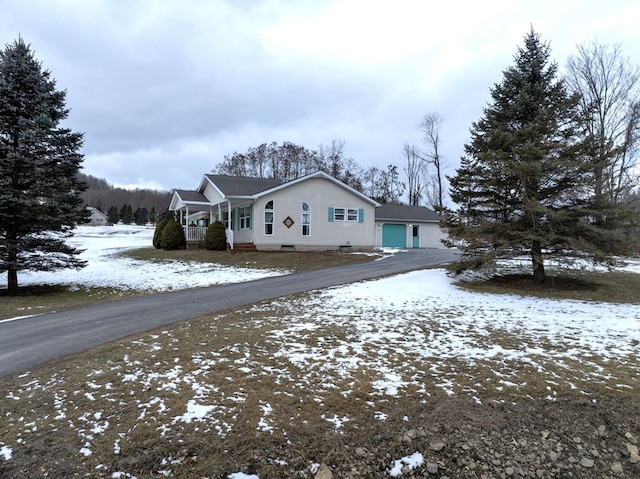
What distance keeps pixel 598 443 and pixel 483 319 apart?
13.1 ft

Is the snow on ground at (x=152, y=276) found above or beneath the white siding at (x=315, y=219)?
beneath

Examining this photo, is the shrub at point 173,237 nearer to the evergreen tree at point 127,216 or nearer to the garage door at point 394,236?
the garage door at point 394,236

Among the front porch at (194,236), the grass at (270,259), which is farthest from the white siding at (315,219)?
the front porch at (194,236)

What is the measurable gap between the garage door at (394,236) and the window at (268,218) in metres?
11.2

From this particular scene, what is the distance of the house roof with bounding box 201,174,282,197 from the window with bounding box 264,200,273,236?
1.13 metres

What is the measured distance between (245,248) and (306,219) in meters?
4.01

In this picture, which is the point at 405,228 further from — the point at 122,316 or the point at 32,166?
the point at 122,316

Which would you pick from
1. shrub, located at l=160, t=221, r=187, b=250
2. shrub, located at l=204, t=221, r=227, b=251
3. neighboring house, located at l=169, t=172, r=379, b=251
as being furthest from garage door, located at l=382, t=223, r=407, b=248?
shrub, located at l=160, t=221, r=187, b=250

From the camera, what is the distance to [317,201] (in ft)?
72.7

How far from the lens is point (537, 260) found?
11.1m

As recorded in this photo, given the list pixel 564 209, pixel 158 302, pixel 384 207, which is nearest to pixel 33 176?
pixel 158 302

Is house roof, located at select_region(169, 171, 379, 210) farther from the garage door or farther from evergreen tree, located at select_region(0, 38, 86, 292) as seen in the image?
evergreen tree, located at select_region(0, 38, 86, 292)

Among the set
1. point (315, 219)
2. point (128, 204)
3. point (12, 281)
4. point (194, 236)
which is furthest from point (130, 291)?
point (128, 204)

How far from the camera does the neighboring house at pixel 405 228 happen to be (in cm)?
2909
